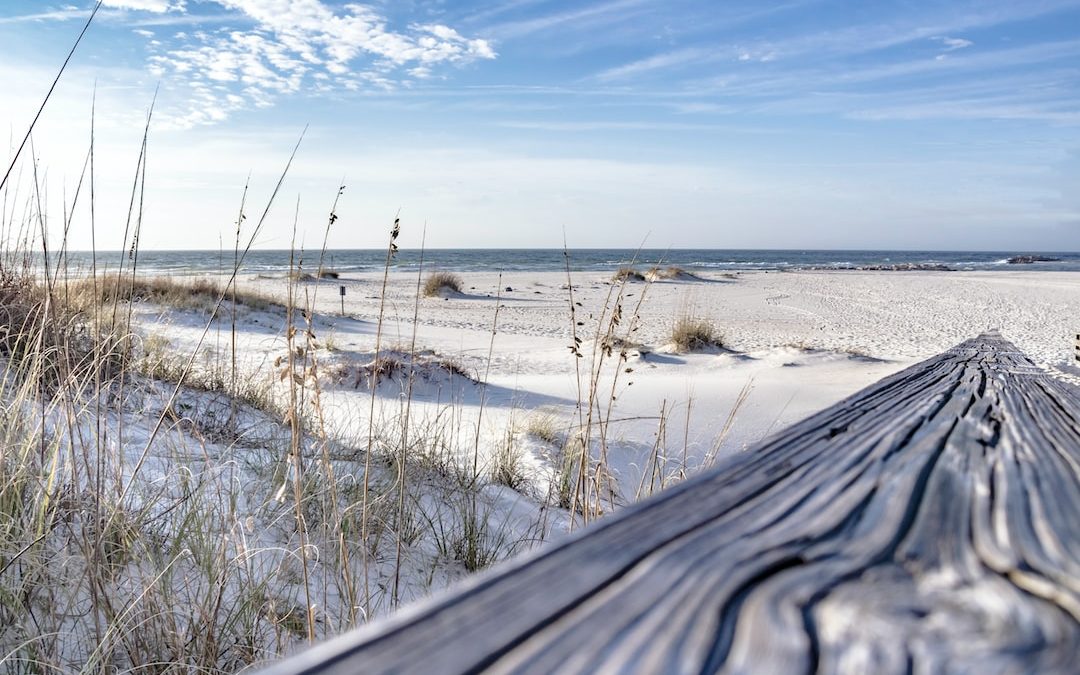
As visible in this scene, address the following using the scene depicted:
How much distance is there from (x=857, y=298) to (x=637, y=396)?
18.3 meters

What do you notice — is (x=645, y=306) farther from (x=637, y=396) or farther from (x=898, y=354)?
(x=637, y=396)

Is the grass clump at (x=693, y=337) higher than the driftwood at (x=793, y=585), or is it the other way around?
the driftwood at (x=793, y=585)

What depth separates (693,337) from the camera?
1137 cm

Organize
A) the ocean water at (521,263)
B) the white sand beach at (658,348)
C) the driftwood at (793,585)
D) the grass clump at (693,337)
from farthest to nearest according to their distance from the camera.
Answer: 1. the ocean water at (521,263)
2. the grass clump at (693,337)
3. the white sand beach at (658,348)
4. the driftwood at (793,585)

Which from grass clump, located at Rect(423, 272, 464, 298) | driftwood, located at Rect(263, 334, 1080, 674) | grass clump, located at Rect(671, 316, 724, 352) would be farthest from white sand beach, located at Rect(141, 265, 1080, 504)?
driftwood, located at Rect(263, 334, 1080, 674)

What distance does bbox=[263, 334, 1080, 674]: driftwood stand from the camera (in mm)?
400

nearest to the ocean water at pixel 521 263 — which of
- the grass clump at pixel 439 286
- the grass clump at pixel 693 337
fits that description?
the grass clump at pixel 439 286

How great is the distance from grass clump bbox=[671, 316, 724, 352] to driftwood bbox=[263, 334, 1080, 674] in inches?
417

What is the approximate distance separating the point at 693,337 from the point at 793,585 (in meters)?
11.1

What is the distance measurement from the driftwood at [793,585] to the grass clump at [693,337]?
10.6m

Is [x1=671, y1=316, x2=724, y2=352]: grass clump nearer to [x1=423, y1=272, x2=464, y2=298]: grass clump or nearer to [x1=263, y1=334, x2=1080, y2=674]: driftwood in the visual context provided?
[x1=263, y1=334, x2=1080, y2=674]: driftwood

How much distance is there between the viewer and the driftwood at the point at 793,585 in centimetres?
40

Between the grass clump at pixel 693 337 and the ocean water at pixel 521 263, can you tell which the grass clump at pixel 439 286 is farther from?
the grass clump at pixel 693 337

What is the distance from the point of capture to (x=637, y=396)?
24.3 ft
